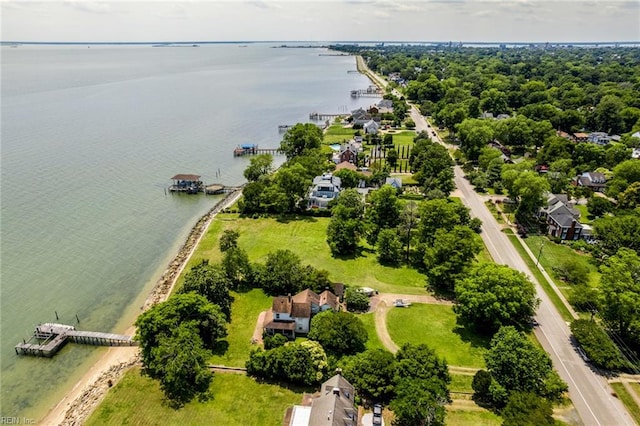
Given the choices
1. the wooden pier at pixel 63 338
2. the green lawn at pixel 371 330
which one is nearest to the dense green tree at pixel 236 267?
the wooden pier at pixel 63 338

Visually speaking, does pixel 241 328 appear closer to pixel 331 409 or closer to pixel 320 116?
pixel 331 409

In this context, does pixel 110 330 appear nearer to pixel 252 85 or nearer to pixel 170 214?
pixel 170 214

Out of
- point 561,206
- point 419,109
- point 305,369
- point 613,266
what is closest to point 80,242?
point 305,369

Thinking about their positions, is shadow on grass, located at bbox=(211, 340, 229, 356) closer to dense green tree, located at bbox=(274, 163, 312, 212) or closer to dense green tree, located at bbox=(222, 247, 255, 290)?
dense green tree, located at bbox=(222, 247, 255, 290)

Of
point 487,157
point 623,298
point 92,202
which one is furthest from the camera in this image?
point 487,157

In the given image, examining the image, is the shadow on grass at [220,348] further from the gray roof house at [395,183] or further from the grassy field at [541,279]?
the gray roof house at [395,183]

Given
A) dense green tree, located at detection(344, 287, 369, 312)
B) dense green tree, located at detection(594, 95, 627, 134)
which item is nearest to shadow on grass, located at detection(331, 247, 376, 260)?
dense green tree, located at detection(344, 287, 369, 312)

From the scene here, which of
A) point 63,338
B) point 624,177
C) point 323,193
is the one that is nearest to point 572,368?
point 323,193
